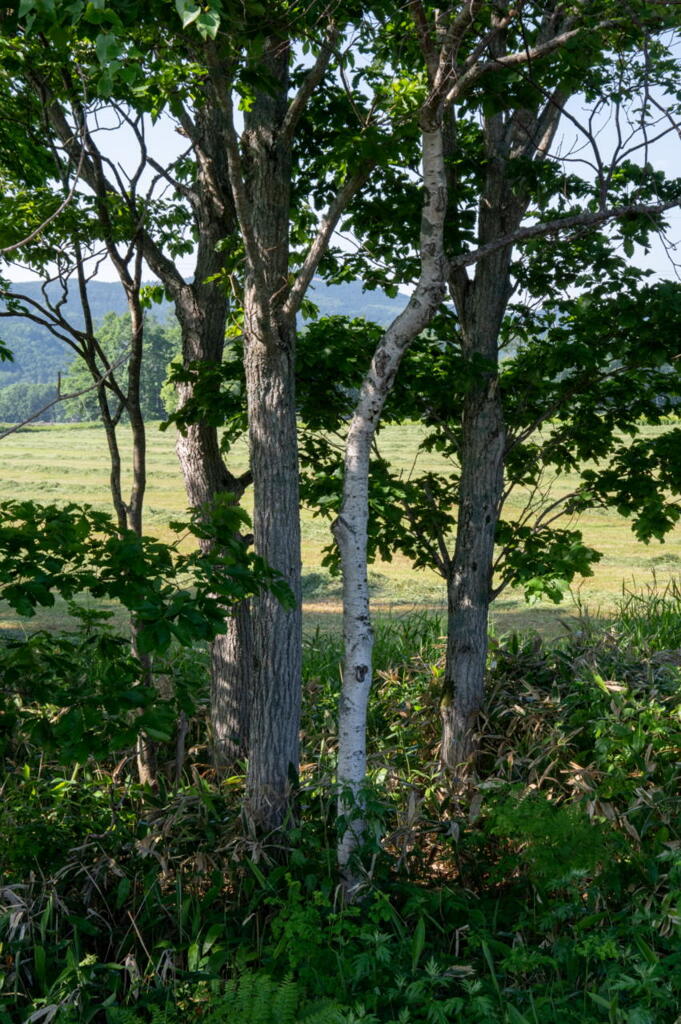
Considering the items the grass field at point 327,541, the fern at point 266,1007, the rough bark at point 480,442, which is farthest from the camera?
the grass field at point 327,541

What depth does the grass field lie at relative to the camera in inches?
381

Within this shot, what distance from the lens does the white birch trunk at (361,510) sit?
4227 millimetres

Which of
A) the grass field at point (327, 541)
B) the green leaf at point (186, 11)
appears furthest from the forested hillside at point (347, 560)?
the grass field at point (327, 541)

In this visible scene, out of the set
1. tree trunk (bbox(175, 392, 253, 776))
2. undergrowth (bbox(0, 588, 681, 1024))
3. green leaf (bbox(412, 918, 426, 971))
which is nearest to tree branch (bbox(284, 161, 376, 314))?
tree trunk (bbox(175, 392, 253, 776))

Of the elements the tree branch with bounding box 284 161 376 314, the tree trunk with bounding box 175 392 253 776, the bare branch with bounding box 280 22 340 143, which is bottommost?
the tree trunk with bounding box 175 392 253 776

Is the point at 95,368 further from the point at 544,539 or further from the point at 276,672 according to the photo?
the point at 544,539

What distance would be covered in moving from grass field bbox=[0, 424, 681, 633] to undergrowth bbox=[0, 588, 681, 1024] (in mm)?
1718

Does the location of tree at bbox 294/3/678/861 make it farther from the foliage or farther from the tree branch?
the foliage

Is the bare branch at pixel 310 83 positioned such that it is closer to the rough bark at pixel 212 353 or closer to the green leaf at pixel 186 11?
the rough bark at pixel 212 353

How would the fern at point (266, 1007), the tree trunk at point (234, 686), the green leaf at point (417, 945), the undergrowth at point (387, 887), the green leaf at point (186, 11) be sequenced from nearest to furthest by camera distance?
the green leaf at point (186, 11)
the fern at point (266, 1007)
the undergrowth at point (387, 887)
the green leaf at point (417, 945)
the tree trunk at point (234, 686)

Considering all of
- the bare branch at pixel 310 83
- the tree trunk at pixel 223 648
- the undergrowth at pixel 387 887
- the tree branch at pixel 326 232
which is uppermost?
the bare branch at pixel 310 83

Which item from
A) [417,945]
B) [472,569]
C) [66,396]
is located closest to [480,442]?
[472,569]

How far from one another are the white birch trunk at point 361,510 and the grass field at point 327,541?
2631mm

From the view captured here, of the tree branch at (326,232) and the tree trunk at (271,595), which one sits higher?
the tree branch at (326,232)
